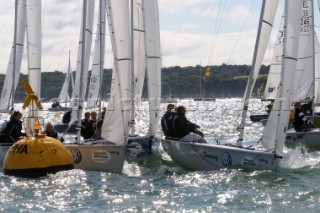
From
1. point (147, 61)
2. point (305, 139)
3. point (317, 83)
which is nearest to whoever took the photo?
point (147, 61)

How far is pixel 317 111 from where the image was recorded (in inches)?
983

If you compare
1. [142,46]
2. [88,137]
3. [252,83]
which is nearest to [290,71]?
[252,83]

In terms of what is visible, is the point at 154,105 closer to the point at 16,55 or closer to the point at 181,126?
the point at 181,126

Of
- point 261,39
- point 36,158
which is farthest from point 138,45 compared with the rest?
point 36,158

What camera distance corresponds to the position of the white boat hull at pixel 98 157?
12.6 metres

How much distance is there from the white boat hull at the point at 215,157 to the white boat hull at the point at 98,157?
1.20 m

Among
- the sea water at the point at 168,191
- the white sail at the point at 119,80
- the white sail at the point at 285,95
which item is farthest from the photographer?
the white sail at the point at 119,80

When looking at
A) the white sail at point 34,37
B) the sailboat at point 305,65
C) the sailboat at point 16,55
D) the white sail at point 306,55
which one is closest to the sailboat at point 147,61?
the white sail at point 34,37

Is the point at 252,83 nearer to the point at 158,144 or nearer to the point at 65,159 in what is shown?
the point at 158,144

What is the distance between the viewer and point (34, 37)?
1895cm

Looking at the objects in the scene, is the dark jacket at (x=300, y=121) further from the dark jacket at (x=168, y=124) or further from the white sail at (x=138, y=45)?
the dark jacket at (x=168, y=124)

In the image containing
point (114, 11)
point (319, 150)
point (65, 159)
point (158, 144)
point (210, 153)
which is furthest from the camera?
point (319, 150)

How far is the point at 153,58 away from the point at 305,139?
4499mm

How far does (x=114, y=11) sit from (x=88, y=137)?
3.23m
